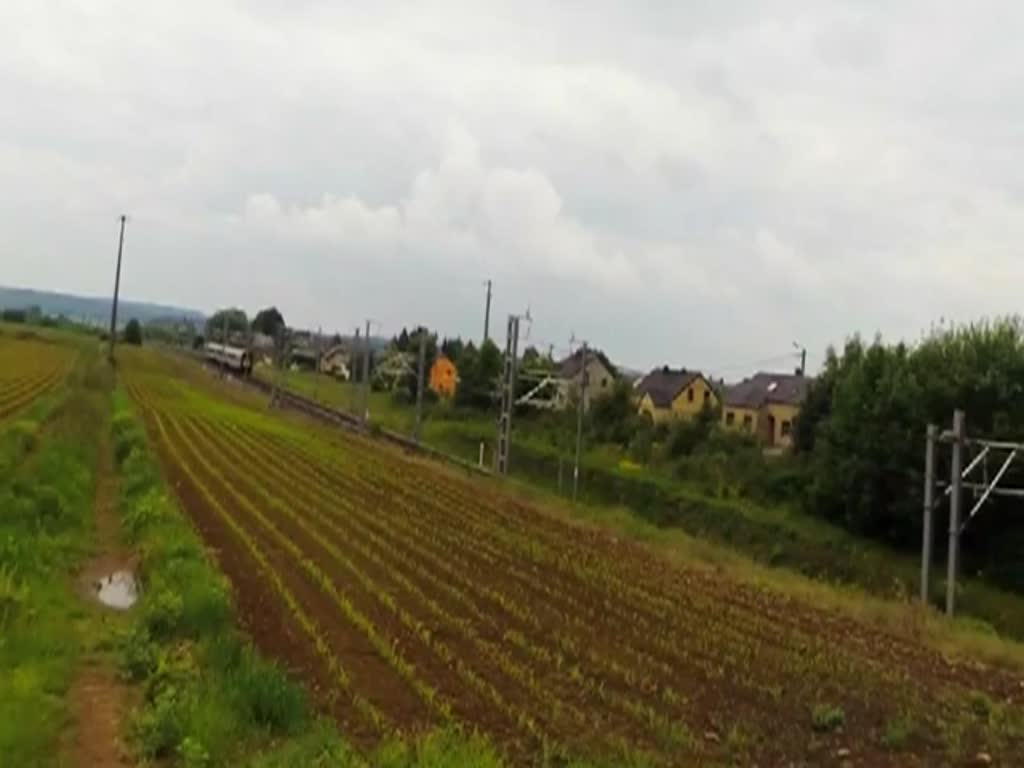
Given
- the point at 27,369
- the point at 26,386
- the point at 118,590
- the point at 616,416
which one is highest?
the point at 616,416

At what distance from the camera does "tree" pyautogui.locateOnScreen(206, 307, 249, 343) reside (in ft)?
462

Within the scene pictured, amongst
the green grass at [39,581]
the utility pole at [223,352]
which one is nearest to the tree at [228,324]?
the utility pole at [223,352]

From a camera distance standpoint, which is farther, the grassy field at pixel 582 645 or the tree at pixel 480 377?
the tree at pixel 480 377

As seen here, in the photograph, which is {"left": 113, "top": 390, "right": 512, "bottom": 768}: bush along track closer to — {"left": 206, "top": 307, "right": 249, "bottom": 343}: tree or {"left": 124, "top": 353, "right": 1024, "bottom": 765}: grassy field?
{"left": 124, "top": 353, "right": 1024, "bottom": 765}: grassy field

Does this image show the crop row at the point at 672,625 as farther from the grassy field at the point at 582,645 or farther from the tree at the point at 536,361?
the tree at the point at 536,361

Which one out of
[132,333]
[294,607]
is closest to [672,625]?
[294,607]

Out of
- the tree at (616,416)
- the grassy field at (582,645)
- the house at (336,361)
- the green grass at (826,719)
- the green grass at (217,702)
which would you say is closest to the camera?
the green grass at (217,702)

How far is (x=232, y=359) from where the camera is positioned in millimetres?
111125

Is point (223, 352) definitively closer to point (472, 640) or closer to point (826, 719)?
point (472, 640)

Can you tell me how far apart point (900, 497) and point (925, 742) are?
83.4 feet

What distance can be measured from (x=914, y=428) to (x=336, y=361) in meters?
98.8

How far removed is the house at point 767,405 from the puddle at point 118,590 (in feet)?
162

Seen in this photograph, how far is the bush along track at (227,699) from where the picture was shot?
25.8 feet

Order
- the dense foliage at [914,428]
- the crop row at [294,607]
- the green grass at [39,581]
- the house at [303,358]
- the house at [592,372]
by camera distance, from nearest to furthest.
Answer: the green grass at [39,581], the crop row at [294,607], the dense foliage at [914,428], the house at [592,372], the house at [303,358]
